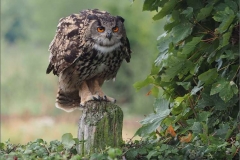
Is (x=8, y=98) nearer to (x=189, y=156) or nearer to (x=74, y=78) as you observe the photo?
(x=74, y=78)

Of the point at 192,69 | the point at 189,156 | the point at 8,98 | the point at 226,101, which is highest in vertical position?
the point at 8,98

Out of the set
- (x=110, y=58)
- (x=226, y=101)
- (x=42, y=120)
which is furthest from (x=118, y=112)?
(x=42, y=120)

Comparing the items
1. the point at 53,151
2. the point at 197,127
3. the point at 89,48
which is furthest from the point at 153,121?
the point at 89,48

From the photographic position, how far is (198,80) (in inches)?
169

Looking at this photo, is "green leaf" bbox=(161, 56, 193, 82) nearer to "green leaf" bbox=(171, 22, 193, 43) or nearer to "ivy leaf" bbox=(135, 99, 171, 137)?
"green leaf" bbox=(171, 22, 193, 43)

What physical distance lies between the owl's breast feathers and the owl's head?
0.03 metres

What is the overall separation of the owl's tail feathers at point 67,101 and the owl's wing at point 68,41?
51 centimetres

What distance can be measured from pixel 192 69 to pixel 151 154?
716 mm

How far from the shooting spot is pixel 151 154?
142 inches

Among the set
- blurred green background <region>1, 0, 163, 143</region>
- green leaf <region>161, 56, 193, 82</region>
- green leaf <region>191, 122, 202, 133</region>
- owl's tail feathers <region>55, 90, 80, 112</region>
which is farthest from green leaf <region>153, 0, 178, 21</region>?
blurred green background <region>1, 0, 163, 143</region>

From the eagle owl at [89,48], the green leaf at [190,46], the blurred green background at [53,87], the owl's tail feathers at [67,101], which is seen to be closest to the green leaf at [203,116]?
the green leaf at [190,46]

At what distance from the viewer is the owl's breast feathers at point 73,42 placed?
500 cm

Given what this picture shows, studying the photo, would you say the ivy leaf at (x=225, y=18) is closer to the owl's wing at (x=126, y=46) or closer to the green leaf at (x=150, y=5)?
the green leaf at (x=150, y=5)

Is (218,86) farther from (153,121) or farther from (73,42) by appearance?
(73,42)
